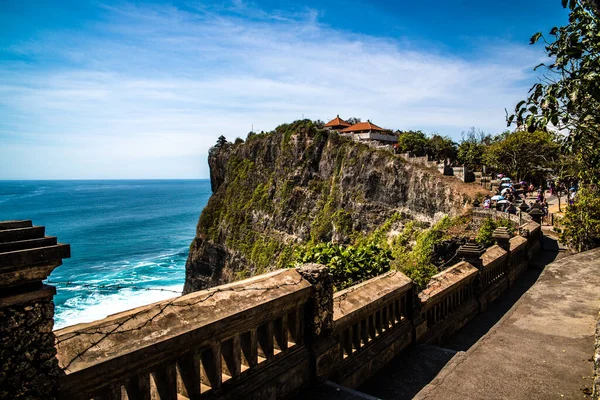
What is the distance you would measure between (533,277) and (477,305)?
4.10 m

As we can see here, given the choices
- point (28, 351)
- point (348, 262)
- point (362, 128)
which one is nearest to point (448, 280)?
point (348, 262)

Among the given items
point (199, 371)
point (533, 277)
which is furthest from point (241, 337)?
point (533, 277)

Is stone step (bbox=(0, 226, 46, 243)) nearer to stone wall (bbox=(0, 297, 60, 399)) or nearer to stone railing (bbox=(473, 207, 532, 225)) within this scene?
stone wall (bbox=(0, 297, 60, 399))

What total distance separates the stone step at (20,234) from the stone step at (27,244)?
0.07 m

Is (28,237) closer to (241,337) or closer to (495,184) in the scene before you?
(241,337)

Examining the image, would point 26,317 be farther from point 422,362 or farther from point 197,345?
point 422,362

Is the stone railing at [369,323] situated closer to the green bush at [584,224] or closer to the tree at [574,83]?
the tree at [574,83]

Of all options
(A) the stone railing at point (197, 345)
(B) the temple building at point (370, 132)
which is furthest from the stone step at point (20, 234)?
(B) the temple building at point (370, 132)

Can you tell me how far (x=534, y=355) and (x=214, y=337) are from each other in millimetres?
5534

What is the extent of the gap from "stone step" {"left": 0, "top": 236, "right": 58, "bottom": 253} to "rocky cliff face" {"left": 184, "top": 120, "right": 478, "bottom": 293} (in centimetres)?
3395

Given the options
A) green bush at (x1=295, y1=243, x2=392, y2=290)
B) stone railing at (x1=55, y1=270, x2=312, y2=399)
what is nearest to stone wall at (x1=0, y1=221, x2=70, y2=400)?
stone railing at (x1=55, y1=270, x2=312, y2=399)

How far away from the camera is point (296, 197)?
5447 centimetres

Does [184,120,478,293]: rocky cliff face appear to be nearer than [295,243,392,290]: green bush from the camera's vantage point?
No

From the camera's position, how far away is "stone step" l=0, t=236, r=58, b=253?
8.05 ft
